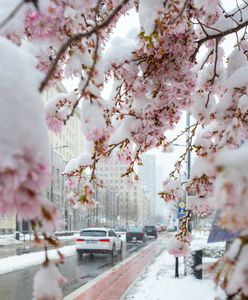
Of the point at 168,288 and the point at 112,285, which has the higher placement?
the point at 168,288

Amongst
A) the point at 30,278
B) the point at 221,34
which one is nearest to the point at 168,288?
the point at 30,278

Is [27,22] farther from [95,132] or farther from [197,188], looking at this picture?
[197,188]

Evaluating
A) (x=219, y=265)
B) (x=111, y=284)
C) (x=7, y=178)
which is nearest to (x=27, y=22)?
(x=7, y=178)

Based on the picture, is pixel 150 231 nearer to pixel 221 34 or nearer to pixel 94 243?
pixel 94 243

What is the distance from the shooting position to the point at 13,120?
5.20ft

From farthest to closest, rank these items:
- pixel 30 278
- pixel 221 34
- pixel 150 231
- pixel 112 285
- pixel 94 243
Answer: pixel 150 231 → pixel 94 243 → pixel 30 278 → pixel 112 285 → pixel 221 34

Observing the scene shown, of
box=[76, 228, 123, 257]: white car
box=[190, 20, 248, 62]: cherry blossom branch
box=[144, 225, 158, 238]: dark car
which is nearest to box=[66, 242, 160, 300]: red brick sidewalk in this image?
box=[76, 228, 123, 257]: white car

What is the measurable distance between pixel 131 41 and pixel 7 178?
138 inches

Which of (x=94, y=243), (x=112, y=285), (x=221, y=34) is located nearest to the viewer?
(x=221, y=34)

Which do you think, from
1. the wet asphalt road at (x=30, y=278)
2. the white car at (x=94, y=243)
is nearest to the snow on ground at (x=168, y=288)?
the wet asphalt road at (x=30, y=278)

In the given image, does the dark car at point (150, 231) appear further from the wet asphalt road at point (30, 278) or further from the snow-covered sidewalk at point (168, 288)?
the snow-covered sidewalk at point (168, 288)

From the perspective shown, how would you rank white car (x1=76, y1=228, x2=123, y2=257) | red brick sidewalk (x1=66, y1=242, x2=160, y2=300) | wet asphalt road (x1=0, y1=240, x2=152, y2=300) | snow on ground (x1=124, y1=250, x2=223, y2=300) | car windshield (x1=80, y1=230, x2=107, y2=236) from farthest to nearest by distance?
car windshield (x1=80, y1=230, x2=107, y2=236) → white car (x1=76, y1=228, x2=123, y2=257) → wet asphalt road (x1=0, y1=240, x2=152, y2=300) → red brick sidewalk (x1=66, y1=242, x2=160, y2=300) → snow on ground (x1=124, y1=250, x2=223, y2=300)

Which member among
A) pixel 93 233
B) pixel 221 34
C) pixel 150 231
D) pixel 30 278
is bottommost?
pixel 150 231

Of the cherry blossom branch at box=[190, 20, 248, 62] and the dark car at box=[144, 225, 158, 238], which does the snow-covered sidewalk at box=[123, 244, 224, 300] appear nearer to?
the cherry blossom branch at box=[190, 20, 248, 62]
